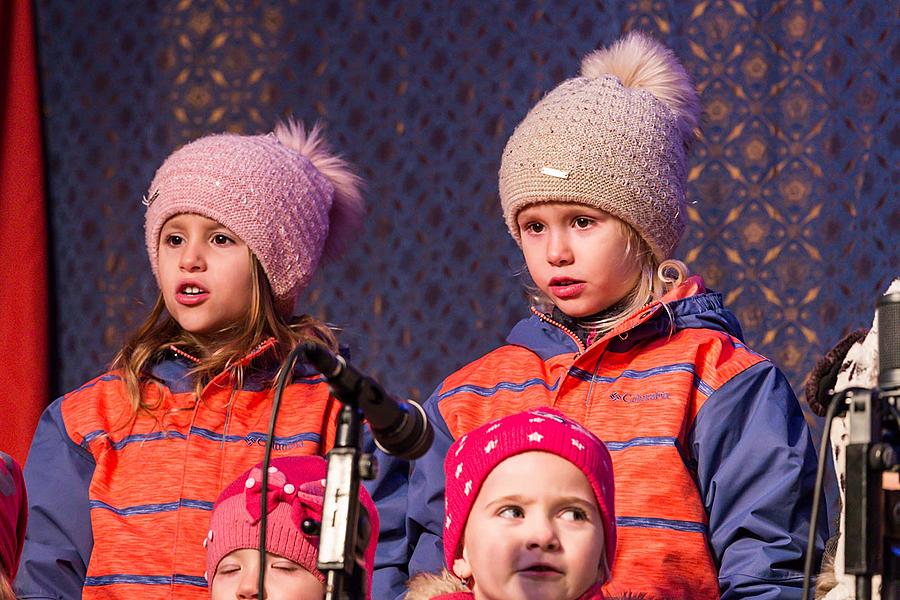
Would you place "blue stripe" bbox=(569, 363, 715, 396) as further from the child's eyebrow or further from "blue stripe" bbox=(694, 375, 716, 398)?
the child's eyebrow

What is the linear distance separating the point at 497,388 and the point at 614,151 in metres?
0.55

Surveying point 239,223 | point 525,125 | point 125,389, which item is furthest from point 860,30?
point 125,389

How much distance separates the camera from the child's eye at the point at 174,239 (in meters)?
3.22

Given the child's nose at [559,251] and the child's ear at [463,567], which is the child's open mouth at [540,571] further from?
the child's nose at [559,251]

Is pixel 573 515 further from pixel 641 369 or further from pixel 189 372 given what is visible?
pixel 189 372

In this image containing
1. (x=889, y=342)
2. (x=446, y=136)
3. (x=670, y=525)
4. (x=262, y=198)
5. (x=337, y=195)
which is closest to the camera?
(x=889, y=342)

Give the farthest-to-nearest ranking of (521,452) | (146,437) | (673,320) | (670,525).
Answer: (146,437)
(673,320)
(670,525)
(521,452)

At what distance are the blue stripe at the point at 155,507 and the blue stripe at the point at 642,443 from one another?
2.87 feet

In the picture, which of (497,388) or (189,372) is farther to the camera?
(189,372)

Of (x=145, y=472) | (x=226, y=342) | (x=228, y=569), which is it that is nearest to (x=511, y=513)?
(x=228, y=569)

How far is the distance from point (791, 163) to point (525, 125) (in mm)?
1098

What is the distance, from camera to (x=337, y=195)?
135 inches

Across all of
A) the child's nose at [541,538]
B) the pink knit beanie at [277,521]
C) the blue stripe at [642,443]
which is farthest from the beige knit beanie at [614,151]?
the child's nose at [541,538]

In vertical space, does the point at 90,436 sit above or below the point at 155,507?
above
